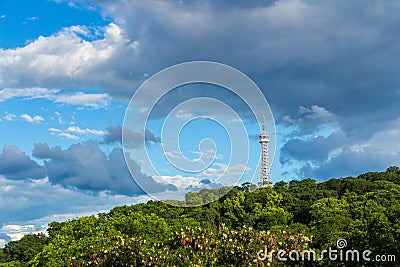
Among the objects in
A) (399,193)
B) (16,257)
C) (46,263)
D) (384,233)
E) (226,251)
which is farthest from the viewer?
(16,257)

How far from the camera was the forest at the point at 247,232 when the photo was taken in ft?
83.3

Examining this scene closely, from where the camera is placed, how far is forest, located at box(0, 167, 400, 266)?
2538 centimetres

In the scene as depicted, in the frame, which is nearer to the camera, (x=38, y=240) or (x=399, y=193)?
(x=399, y=193)

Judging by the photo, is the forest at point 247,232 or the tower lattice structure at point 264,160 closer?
the forest at point 247,232

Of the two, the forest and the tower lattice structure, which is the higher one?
the tower lattice structure

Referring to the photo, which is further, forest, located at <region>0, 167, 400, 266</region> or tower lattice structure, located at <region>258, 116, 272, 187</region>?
tower lattice structure, located at <region>258, 116, 272, 187</region>

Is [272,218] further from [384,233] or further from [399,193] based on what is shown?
[384,233]

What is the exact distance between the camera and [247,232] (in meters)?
28.5

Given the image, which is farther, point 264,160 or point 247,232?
point 264,160

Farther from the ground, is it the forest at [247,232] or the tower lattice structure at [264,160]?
the tower lattice structure at [264,160]

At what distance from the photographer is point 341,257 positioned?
23938 millimetres

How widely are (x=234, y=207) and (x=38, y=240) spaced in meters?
26.8

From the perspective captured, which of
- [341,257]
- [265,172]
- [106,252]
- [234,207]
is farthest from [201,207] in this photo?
[341,257]

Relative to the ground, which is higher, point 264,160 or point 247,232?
point 264,160
